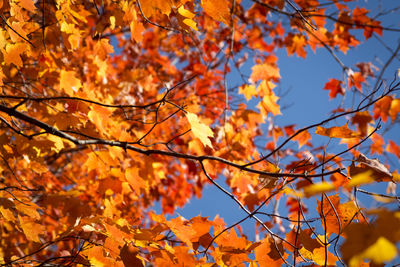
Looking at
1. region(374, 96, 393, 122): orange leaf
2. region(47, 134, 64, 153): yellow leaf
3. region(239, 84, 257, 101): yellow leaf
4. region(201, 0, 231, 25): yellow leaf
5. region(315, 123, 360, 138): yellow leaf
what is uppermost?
region(239, 84, 257, 101): yellow leaf

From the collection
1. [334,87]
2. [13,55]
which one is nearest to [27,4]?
[13,55]

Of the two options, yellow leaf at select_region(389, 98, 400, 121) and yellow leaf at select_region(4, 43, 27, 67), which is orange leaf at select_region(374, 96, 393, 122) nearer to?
yellow leaf at select_region(389, 98, 400, 121)

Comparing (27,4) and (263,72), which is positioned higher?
(263,72)

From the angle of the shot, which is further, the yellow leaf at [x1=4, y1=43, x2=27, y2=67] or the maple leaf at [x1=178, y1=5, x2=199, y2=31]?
the yellow leaf at [x1=4, y1=43, x2=27, y2=67]

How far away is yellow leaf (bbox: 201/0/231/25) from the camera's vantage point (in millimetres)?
1684

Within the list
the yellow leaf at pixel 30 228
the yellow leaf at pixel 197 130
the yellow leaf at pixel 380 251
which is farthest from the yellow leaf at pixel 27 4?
the yellow leaf at pixel 380 251

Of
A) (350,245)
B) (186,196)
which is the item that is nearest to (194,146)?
(350,245)

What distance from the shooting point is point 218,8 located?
1.70 meters

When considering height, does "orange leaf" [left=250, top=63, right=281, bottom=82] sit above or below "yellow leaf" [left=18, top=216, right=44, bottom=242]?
above

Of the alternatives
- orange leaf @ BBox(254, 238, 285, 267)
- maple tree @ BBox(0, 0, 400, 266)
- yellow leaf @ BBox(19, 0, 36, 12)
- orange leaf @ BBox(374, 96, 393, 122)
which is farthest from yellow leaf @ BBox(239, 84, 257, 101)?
yellow leaf @ BBox(19, 0, 36, 12)

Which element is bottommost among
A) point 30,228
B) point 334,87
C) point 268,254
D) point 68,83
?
point 268,254

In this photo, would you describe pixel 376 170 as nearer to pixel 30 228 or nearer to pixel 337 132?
pixel 337 132

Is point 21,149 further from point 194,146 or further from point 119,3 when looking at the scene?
point 194,146

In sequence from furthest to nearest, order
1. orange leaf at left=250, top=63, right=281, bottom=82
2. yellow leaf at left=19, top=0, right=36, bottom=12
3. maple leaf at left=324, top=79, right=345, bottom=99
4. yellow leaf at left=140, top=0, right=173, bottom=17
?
maple leaf at left=324, top=79, right=345, bottom=99
orange leaf at left=250, top=63, right=281, bottom=82
yellow leaf at left=19, top=0, right=36, bottom=12
yellow leaf at left=140, top=0, right=173, bottom=17
